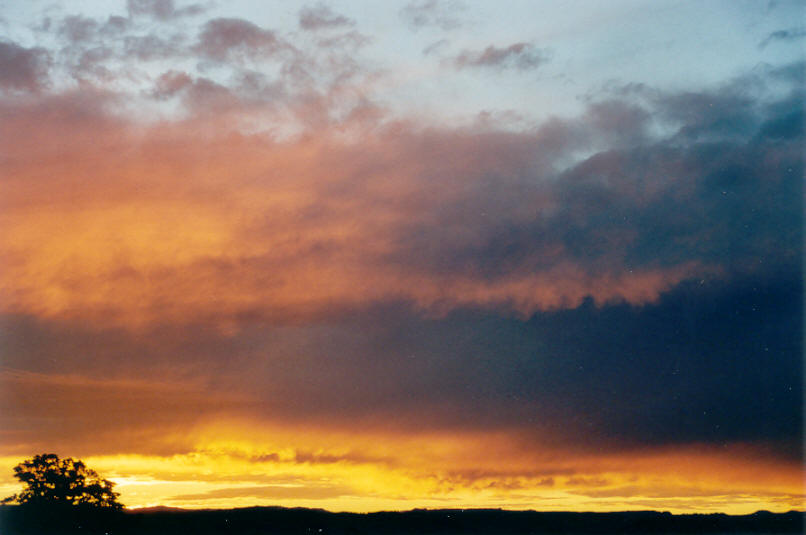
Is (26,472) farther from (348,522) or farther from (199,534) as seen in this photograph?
(348,522)

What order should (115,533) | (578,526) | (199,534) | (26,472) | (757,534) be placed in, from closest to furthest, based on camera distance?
(757,534) < (578,526) < (199,534) < (115,533) < (26,472)

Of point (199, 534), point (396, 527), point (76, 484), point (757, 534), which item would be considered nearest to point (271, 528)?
point (199, 534)

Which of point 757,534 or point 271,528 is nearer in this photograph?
point 757,534

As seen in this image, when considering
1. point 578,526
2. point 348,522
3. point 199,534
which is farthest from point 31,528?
point 578,526

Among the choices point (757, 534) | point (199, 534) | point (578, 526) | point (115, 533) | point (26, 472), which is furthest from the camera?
point (26, 472)

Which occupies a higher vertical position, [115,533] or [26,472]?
[26,472]

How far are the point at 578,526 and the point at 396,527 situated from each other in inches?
414

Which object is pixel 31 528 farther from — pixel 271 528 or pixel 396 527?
pixel 396 527

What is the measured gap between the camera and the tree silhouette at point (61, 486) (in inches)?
2569

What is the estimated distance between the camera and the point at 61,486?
219 ft

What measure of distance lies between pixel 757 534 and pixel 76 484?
51546 millimetres

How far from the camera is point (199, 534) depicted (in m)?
50.5

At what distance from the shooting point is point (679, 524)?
157ft

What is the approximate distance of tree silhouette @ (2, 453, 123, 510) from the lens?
214 ft
